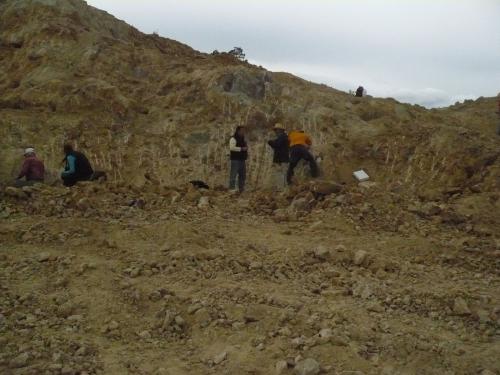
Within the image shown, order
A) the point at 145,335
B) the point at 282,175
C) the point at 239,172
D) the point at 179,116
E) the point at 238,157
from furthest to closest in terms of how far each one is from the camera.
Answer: the point at 179,116 < the point at 282,175 < the point at 239,172 < the point at 238,157 < the point at 145,335

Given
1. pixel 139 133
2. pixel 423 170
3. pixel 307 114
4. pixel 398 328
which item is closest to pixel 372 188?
pixel 423 170

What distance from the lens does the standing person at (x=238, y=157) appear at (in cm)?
906

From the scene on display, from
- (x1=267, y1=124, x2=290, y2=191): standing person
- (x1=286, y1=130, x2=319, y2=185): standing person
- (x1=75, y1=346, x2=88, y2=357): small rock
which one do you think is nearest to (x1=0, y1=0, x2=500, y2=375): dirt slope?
(x1=75, y1=346, x2=88, y2=357): small rock

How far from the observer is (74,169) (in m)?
8.70

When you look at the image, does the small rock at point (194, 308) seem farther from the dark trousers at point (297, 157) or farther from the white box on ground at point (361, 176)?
the white box on ground at point (361, 176)

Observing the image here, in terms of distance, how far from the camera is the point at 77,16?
44.9ft

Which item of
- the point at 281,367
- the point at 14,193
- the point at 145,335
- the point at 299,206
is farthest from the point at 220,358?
the point at 14,193

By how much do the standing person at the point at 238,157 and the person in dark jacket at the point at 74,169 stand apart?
95.6 inches

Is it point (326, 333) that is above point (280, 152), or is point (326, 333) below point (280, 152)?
below

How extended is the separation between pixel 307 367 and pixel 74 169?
5972 millimetres

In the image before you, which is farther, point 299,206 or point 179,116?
point 179,116

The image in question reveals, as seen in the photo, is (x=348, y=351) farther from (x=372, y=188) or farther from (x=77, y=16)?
(x=77, y=16)

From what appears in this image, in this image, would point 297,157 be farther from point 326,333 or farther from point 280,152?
point 326,333

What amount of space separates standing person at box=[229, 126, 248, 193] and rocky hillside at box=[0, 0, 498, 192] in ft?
1.85
